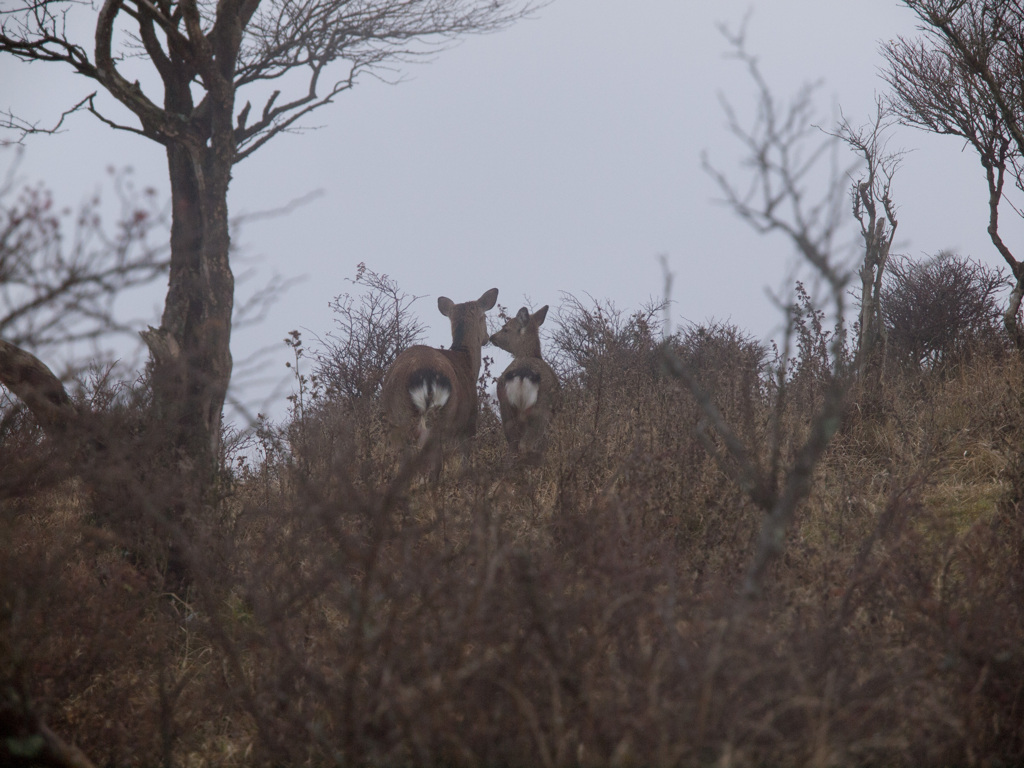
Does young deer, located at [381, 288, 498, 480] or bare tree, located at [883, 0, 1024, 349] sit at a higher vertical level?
Result: bare tree, located at [883, 0, 1024, 349]

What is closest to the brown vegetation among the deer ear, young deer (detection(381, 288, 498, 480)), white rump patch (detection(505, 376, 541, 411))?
young deer (detection(381, 288, 498, 480))

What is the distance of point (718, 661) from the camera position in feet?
6.30

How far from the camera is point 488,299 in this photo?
11.2m

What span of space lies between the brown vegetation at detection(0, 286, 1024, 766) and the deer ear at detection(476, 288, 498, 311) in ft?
14.7

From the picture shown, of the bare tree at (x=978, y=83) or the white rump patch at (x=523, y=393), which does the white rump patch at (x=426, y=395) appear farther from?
the bare tree at (x=978, y=83)

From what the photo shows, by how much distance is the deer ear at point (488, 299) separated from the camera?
11.1 meters

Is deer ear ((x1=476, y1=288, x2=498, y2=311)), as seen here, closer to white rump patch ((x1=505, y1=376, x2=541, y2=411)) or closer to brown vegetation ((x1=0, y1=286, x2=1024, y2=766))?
white rump patch ((x1=505, y1=376, x2=541, y2=411))

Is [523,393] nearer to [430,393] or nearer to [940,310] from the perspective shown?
[430,393]

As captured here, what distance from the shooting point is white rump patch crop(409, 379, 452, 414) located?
859cm

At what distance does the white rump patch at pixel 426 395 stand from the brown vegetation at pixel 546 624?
1.86 meters

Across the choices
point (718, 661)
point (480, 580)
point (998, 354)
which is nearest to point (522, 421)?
point (998, 354)

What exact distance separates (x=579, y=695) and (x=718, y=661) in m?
0.51

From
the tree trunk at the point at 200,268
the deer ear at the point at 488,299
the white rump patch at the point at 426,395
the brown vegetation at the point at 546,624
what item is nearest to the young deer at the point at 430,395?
the white rump patch at the point at 426,395

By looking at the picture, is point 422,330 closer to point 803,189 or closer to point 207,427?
point 207,427
